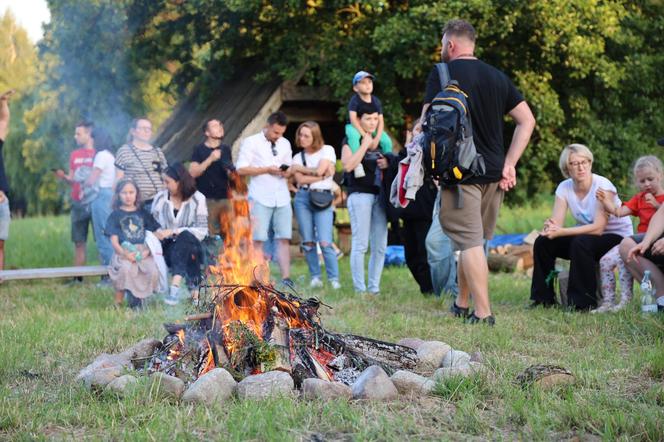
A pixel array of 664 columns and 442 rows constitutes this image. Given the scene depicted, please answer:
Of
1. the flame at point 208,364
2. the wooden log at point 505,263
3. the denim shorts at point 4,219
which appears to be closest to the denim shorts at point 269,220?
the denim shorts at point 4,219

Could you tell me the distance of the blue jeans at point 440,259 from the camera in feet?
29.9

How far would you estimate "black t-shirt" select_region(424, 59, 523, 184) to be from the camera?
7535 mm

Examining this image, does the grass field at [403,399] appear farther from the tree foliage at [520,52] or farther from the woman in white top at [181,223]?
the tree foliage at [520,52]

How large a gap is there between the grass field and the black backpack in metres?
1.28

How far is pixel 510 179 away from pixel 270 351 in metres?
2.91

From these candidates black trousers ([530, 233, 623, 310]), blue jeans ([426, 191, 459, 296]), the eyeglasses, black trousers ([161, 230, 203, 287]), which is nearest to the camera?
black trousers ([530, 233, 623, 310])

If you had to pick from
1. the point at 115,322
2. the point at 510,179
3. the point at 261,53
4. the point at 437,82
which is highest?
the point at 261,53

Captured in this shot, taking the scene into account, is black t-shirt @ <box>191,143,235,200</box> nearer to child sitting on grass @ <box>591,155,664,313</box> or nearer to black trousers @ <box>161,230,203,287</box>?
black trousers @ <box>161,230,203,287</box>

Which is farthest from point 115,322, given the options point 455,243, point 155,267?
point 455,243

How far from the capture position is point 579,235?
889 centimetres

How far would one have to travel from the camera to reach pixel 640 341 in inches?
267

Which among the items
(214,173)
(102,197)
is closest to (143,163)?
(214,173)

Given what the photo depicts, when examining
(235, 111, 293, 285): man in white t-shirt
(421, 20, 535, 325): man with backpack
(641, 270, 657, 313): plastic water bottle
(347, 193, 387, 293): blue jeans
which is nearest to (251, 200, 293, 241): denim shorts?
(235, 111, 293, 285): man in white t-shirt

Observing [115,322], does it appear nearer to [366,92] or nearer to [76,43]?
[366,92]
